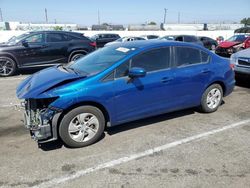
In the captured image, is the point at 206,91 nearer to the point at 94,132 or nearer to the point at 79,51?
the point at 94,132

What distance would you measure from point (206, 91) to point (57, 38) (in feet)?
23.5

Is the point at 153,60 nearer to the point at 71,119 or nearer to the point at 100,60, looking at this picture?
the point at 100,60

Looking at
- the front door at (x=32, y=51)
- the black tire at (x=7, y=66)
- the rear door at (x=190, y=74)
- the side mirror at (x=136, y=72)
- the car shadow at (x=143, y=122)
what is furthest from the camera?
the front door at (x=32, y=51)

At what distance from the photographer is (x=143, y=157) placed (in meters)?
3.68

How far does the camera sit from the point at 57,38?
34.1 ft

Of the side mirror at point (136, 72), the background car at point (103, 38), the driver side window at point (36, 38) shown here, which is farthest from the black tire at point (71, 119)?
the background car at point (103, 38)

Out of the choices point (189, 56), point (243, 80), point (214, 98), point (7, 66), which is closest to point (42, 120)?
point (189, 56)

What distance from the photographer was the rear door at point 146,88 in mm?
4090

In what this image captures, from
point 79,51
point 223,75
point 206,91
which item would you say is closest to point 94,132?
point 206,91

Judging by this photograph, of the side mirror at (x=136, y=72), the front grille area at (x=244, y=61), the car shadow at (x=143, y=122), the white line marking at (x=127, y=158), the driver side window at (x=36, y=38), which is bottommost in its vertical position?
the white line marking at (x=127, y=158)

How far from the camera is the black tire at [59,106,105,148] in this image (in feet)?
12.2

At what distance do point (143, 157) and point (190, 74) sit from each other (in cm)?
200

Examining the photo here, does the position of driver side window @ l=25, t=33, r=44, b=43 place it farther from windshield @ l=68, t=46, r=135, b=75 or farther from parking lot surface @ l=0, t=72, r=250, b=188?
windshield @ l=68, t=46, r=135, b=75

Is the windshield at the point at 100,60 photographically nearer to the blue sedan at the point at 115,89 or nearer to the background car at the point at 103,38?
the blue sedan at the point at 115,89
